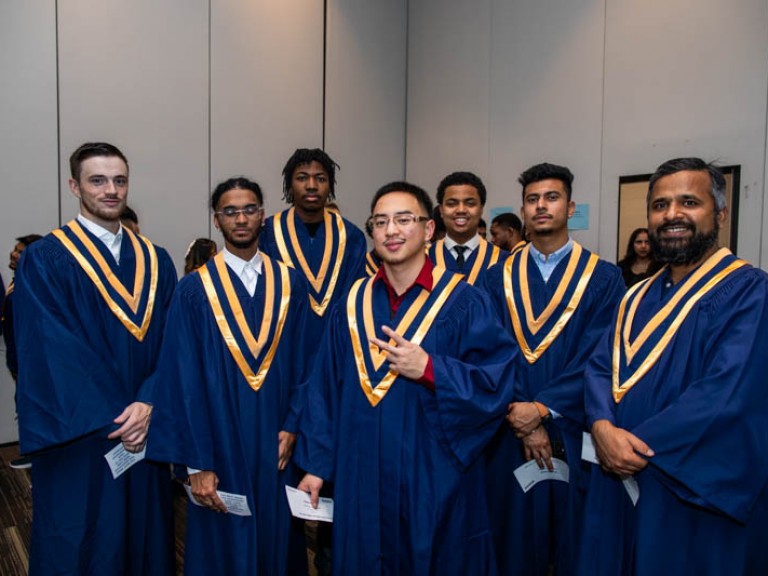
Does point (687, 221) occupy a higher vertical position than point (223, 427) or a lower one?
higher

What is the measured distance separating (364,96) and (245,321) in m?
5.62

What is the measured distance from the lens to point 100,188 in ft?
7.69

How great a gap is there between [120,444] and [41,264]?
796 mm

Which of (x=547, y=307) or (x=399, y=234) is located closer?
(x=399, y=234)

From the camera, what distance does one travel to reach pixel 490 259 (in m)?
3.05

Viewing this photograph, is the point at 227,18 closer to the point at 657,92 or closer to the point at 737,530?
the point at 657,92

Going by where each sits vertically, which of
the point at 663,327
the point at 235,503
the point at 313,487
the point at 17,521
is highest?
the point at 663,327

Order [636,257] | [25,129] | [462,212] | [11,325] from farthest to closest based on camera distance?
[636,257]
[25,129]
[11,325]
[462,212]

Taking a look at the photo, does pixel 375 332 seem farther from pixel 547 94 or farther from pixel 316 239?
pixel 547 94

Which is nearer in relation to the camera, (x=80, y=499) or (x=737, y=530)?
(x=737, y=530)

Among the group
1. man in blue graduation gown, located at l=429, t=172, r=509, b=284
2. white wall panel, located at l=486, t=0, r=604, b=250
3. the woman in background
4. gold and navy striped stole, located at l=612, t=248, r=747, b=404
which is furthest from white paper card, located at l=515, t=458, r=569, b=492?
white wall panel, located at l=486, t=0, r=604, b=250

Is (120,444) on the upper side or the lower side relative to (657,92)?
lower

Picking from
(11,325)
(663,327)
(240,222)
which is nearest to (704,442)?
(663,327)

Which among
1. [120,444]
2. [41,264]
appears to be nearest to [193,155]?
[41,264]
